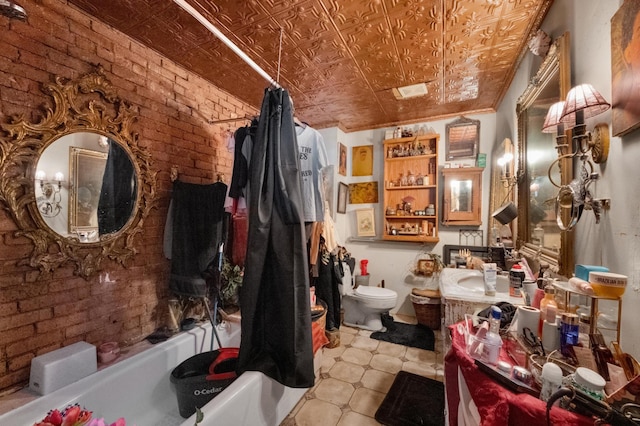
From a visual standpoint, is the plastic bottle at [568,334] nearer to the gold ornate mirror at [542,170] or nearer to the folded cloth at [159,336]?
the gold ornate mirror at [542,170]

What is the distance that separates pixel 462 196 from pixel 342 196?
1.47 metres

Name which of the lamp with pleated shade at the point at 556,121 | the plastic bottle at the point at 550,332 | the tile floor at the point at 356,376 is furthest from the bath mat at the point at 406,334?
the lamp with pleated shade at the point at 556,121

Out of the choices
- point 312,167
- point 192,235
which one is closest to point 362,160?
point 312,167

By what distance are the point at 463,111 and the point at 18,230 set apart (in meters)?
3.90

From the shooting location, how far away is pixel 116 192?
1.71 metres

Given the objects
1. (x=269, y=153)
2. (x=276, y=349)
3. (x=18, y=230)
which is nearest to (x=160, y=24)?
(x=269, y=153)

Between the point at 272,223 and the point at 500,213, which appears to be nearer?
the point at 272,223

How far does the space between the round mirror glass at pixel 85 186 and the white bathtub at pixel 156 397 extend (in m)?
0.79

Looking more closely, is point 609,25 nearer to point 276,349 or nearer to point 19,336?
point 276,349

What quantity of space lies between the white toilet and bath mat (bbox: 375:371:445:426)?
2.63 ft

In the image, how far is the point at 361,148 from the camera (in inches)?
144

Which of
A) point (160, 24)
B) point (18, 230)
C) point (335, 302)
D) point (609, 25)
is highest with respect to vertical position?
point (160, 24)

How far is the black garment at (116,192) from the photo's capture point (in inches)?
65.3

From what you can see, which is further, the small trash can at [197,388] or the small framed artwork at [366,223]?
the small framed artwork at [366,223]
